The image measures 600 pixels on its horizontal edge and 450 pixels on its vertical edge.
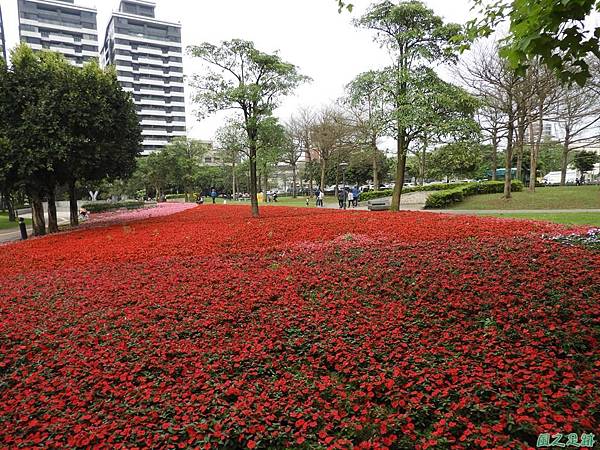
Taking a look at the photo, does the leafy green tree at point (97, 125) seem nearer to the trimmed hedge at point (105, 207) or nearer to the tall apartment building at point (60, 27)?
the trimmed hedge at point (105, 207)

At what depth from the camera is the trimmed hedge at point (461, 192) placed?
22.0 m

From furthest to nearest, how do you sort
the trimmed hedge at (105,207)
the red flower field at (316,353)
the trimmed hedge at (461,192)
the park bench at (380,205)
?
the trimmed hedge at (105,207), the trimmed hedge at (461,192), the park bench at (380,205), the red flower field at (316,353)

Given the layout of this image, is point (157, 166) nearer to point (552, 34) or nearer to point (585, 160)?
point (552, 34)

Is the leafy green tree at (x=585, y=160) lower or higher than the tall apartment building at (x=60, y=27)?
lower

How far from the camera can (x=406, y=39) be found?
14.5 meters

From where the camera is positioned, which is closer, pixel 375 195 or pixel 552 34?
pixel 552 34

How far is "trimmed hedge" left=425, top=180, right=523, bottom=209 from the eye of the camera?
866 inches

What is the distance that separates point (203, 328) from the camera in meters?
4.45

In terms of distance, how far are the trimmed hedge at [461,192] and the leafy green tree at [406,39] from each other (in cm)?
781

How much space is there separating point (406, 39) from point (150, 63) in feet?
283

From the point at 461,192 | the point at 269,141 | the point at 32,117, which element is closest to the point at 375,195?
the point at 461,192

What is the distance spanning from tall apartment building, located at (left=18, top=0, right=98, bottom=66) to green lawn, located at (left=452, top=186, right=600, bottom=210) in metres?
78.9

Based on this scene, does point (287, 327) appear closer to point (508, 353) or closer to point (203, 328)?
point (203, 328)

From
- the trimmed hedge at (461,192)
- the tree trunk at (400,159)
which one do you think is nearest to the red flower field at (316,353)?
the tree trunk at (400,159)
